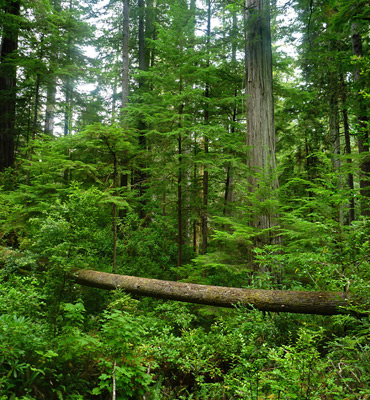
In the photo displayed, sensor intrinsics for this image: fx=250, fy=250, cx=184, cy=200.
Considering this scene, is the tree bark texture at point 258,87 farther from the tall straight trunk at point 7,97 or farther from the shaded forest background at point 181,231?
the tall straight trunk at point 7,97

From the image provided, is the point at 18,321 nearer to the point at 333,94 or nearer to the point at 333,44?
the point at 333,94

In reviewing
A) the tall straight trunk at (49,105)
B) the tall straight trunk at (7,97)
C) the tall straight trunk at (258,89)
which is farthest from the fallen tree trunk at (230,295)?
the tall straight trunk at (49,105)

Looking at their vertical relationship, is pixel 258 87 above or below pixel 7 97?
below

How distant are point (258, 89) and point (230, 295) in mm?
5408

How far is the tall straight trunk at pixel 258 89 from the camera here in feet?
21.9

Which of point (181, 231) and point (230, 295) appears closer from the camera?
point (230, 295)

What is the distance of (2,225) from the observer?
300 inches

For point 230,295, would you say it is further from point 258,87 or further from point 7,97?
point 7,97

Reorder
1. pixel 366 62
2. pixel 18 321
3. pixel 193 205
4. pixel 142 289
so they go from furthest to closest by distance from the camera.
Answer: pixel 193 205
pixel 142 289
pixel 366 62
pixel 18 321

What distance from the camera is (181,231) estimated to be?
791 cm

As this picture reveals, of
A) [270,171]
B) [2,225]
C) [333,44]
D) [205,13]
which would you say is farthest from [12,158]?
[333,44]

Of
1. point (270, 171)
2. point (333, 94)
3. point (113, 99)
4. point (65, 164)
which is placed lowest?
point (270, 171)

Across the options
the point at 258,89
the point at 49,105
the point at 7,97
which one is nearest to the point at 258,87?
the point at 258,89

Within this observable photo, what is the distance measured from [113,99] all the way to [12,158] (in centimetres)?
829
